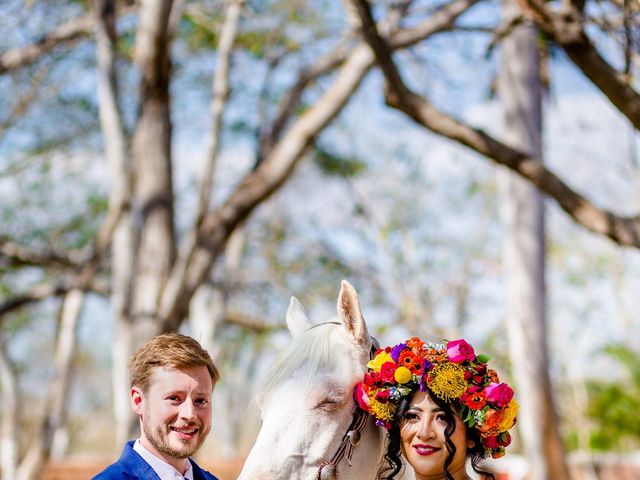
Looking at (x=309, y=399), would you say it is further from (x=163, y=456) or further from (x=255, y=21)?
(x=255, y=21)

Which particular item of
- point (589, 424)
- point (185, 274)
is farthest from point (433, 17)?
point (589, 424)

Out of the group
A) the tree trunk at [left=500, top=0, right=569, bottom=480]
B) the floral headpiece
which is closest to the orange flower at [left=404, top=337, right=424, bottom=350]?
the floral headpiece

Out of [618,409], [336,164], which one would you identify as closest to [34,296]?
[336,164]

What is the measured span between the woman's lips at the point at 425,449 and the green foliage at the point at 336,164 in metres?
13.2

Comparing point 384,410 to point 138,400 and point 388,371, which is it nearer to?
point 388,371

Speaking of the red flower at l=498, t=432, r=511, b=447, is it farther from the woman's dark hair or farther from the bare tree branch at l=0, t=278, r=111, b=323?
the bare tree branch at l=0, t=278, r=111, b=323

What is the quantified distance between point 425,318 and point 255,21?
6999mm

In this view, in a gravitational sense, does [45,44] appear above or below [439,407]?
above

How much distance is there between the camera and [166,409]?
8.52ft

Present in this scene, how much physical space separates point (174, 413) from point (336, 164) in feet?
43.6

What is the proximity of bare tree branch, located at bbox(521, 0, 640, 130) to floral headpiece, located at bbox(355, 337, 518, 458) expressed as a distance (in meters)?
2.17

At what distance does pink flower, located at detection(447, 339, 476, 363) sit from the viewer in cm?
277

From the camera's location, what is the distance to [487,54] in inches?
230

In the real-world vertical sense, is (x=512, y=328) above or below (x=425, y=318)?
below
